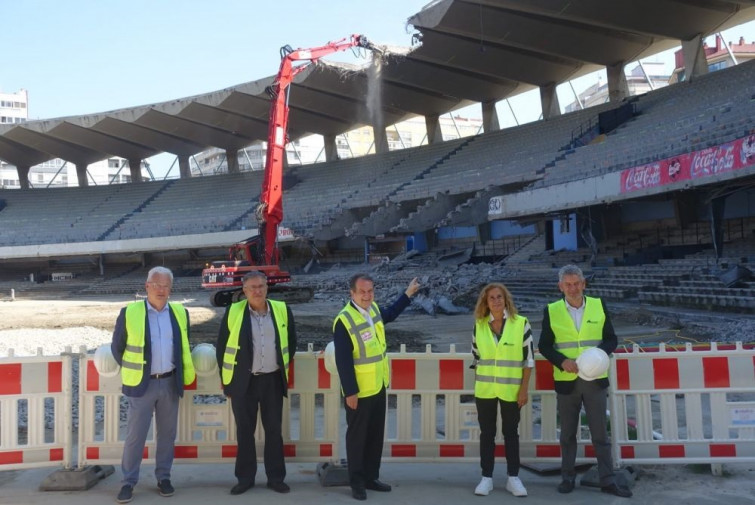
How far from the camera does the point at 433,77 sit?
3453 centimetres

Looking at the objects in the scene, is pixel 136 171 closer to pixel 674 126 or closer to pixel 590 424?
pixel 674 126

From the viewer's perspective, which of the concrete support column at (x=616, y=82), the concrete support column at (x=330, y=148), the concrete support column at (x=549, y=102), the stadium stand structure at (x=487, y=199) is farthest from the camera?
the concrete support column at (x=330, y=148)

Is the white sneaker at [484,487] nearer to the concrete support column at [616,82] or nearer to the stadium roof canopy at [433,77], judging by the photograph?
the stadium roof canopy at [433,77]

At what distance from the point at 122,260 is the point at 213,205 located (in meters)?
7.92

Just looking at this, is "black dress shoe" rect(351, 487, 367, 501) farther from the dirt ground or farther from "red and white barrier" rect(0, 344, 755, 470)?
the dirt ground

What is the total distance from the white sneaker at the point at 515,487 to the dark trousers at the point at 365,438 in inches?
36.3

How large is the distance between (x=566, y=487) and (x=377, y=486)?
52.0 inches

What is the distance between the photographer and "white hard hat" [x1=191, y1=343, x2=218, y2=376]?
15.9 feet

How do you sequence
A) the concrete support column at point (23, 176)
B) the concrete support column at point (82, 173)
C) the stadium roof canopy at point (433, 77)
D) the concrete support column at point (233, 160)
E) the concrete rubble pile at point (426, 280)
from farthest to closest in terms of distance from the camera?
1. the concrete support column at point (23, 176)
2. the concrete support column at point (82, 173)
3. the concrete support column at point (233, 160)
4. the stadium roof canopy at point (433, 77)
5. the concrete rubble pile at point (426, 280)

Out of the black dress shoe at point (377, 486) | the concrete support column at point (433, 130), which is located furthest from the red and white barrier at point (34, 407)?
the concrete support column at point (433, 130)

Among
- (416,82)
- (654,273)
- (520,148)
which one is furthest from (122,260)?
(654,273)

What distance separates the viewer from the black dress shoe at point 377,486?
4547mm

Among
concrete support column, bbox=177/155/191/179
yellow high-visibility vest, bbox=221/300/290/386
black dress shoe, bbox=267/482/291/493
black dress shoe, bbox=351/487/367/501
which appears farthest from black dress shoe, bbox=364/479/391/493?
concrete support column, bbox=177/155/191/179

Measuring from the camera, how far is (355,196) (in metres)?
36.7
